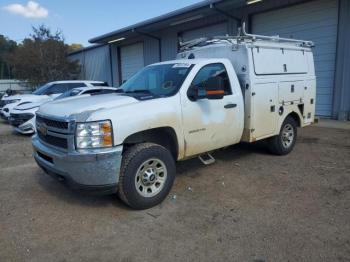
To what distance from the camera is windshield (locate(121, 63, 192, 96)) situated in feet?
15.0

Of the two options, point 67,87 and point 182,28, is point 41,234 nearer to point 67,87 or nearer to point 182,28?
point 67,87

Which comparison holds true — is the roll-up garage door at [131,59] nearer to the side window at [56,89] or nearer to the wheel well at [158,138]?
the side window at [56,89]

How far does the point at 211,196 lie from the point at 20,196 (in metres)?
2.90

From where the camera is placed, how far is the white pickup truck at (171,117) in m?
→ 3.61

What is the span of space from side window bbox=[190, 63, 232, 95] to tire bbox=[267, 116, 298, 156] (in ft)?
6.15

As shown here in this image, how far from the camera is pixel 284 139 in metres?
6.55

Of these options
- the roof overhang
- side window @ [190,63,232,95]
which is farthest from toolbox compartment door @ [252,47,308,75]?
the roof overhang

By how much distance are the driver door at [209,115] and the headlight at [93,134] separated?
4.04 feet

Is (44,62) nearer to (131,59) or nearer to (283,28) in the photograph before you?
(131,59)

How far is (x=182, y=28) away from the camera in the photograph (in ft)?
52.3

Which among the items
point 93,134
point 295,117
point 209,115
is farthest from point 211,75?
point 295,117

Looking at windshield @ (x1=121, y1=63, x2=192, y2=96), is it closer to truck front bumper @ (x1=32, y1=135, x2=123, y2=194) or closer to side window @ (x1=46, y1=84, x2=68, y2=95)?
truck front bumper @ (x1=32, y1=135, x2=123, y2=194)

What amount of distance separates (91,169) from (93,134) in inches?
16.3

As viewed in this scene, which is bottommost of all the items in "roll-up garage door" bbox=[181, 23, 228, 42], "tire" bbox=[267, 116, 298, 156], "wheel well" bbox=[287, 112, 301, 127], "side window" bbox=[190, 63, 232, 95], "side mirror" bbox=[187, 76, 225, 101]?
"tire" bbox=[267, 116, 298, 156]
